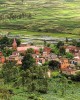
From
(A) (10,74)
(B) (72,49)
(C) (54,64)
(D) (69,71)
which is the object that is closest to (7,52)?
(C) (54,64)

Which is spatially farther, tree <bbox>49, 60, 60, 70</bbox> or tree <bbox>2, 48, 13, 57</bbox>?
tree <bbox>2, 48, 13, 57</bbox>

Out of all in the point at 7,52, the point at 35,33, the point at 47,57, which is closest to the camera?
the point at 47,57

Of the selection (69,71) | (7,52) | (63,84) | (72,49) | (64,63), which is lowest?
(63,84)

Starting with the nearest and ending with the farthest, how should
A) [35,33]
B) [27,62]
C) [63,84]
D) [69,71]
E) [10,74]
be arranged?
[63,84] → [10,74] → [69,71] → [27,62] → [35,33]

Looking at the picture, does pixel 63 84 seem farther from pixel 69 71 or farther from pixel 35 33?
pixel 35 33

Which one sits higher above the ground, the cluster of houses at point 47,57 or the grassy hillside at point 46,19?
the grassy hillside at point 46,19

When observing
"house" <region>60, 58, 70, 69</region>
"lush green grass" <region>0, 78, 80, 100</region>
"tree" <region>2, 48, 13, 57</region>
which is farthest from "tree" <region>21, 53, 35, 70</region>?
"tree" <region>2, 48, 13, 57</region>

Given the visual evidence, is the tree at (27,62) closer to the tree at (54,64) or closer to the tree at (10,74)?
the tree at (54,64)

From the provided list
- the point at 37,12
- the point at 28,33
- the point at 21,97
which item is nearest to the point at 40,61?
the point at 21,97

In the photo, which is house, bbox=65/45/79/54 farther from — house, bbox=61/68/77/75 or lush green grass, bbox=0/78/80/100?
lush green grass, bbox=0/78/80/100

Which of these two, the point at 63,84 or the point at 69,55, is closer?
the point at 63,84

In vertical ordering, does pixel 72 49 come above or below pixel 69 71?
above

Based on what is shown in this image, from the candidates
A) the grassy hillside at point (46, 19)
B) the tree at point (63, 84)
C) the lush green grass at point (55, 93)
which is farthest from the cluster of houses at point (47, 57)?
the grassy hillside at point (46, 19)
